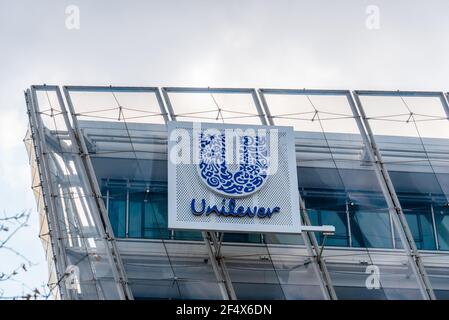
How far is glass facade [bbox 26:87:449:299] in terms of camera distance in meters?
24.1

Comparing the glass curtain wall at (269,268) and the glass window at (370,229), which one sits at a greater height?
the glass window at (370,229)

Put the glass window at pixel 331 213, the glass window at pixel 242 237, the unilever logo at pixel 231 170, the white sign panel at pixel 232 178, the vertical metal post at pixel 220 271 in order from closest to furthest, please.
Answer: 1. the white sign panel at pixel 232 178
2. the unilever logo at pixel 231 170
3. the vertical metal post at pixel 220 271
4. the glass window at pixel 242 237
5. the glass window at pixel 331 213

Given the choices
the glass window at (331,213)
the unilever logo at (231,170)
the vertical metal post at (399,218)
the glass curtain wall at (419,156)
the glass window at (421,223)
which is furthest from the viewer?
the glass curtain wall at (419,156)

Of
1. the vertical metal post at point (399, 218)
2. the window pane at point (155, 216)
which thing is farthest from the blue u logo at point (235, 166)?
the vertical metal post at point (399, 218)

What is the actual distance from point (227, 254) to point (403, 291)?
419 cm

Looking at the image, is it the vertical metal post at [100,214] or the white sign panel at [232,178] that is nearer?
Answer: the white sign panel at [232,178]

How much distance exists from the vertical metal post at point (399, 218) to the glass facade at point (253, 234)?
4 centimetres

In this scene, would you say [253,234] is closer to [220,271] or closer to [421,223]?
[220,271]

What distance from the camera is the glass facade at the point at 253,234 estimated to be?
949 inches

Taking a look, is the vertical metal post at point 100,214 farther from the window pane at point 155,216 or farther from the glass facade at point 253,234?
the window pane at point 155,216

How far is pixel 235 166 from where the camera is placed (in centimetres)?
2419
